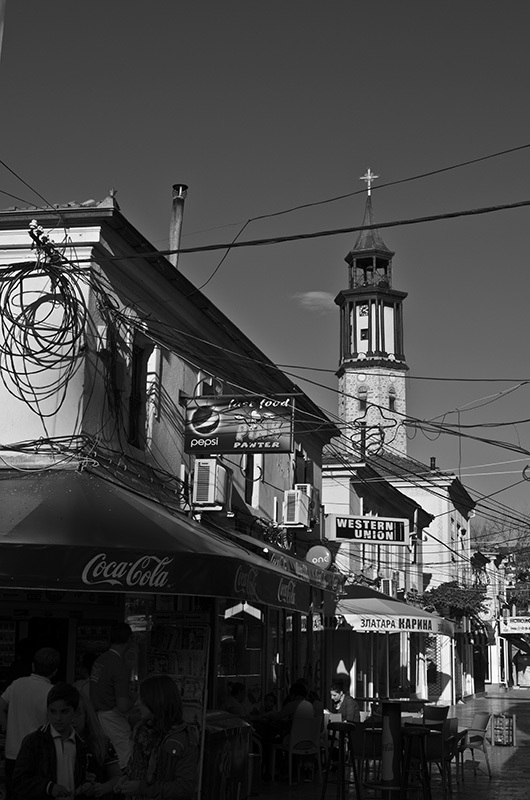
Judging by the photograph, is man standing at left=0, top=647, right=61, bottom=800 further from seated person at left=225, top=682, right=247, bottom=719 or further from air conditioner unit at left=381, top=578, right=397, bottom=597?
air conditioner unit at left=381, top=578, right=397, bottom=597

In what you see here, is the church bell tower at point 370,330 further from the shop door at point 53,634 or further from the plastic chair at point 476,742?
the shop door at point 53,634

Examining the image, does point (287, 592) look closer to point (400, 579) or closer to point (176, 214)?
point (176, 214)

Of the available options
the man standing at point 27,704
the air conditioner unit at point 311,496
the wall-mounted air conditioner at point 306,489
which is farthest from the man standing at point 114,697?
the wall-mounted air conditioner at point 306,489

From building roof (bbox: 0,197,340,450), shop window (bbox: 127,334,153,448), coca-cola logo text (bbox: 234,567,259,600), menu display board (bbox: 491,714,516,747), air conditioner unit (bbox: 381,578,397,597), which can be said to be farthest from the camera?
air conditioner unit (bbox: 381,578,397,597)

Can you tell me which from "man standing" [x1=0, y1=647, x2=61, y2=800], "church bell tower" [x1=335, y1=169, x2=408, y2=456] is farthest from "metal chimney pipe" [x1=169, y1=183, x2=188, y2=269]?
"church bell tower" [x1=335, y1=169, x2=408, y2=456]

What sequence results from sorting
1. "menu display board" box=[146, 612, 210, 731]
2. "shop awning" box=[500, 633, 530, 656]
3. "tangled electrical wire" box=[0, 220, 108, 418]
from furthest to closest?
1. "shop awning" box=[500, 633, 530, 656]
2. "tangled electrical wire" box=[0, 220, 108, 418]
3. "menu display board" box=[146, 612, 210, 731]

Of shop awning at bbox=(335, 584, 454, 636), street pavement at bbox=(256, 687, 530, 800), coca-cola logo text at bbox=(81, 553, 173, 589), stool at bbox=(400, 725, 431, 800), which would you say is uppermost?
shop awning at bbox=(335, 584, 454, 636)

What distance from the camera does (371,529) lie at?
22.0 meters

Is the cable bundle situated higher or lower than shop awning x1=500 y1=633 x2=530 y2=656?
higher

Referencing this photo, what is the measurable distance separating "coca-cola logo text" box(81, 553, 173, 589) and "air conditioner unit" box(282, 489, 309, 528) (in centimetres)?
1015

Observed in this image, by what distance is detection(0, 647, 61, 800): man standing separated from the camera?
23.6 feet

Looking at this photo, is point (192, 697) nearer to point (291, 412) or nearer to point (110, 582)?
point (110, 582)

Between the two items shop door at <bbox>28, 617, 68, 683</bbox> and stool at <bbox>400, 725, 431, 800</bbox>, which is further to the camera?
shop door at <bbox>28, 617, 68, 683</bbox>

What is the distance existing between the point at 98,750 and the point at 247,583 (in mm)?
4068
